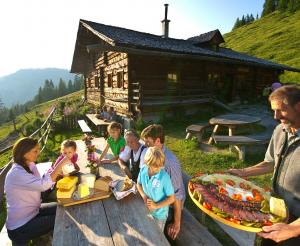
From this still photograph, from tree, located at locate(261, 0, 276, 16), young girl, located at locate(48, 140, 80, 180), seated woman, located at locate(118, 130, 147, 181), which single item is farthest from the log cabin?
tree, located at locate(261, 0, 276, 16)

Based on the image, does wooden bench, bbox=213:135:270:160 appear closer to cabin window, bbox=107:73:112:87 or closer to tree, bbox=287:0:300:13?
cabin window, bbox=107:73:112:87

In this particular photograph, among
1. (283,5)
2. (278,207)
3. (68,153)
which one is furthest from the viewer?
(283,5)

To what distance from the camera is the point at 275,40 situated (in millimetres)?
43938

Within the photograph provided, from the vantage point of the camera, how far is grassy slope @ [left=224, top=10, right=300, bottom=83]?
115 feet

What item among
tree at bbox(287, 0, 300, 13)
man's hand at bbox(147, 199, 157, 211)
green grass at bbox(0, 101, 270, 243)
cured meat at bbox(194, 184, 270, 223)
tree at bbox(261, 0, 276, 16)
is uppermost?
tree at bbox(261, 0, 276, 16)

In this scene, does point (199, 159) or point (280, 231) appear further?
point (199, 159)

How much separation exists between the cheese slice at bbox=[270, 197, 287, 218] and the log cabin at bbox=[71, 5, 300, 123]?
8.97m

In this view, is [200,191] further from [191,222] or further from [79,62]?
[79,62]

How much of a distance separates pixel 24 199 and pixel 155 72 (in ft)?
34.9

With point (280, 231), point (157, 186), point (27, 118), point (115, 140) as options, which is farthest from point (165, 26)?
point (27, 118)

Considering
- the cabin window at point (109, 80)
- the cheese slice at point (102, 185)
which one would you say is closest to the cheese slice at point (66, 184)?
the cheese slice at point (102, 185)

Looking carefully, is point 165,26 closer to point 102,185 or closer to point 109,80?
point 109,80

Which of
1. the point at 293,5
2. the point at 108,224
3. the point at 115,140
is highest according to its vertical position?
the point at 293,5

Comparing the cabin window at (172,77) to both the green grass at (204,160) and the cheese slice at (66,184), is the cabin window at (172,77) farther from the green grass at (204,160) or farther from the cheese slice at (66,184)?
the cheese slice at (66,184)
